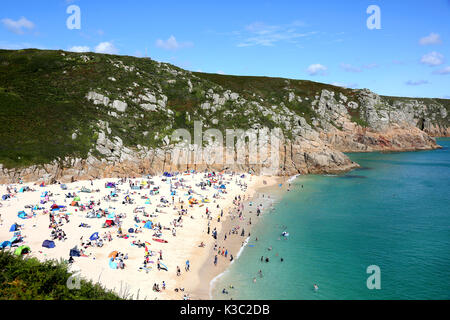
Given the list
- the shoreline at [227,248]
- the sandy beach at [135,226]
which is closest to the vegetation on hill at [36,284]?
the sandy beach at [135,226]

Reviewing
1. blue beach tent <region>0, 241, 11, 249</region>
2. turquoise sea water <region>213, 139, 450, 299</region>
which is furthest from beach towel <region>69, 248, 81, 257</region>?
turquoise sea water <region>213, 139, 450, 299</region>

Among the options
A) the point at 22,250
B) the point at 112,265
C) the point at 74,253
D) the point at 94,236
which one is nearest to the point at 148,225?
the point at 94,236

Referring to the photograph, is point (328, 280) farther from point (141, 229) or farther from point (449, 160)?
point (449, 160)

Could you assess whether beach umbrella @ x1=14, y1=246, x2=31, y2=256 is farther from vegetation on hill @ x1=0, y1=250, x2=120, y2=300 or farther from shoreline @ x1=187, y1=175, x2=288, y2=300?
shoreline @ x1=187, y1=175, x2=288, y2=300

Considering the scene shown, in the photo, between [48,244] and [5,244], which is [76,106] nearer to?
[5,244]

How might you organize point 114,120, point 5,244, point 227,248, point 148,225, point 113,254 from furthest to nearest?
point 114,120, point 148,225, point 227,248, point 113,254, point 5,244

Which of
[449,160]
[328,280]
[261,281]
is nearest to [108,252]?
[261,281]
